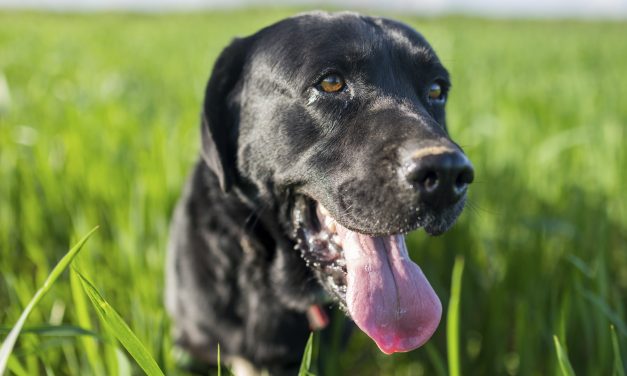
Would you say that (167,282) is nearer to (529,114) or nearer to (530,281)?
(530,281)

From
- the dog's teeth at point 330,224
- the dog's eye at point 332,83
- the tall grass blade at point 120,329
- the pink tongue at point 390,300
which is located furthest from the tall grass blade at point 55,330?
the dog's eye at point 332,83

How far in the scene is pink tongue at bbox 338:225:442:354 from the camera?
1377 mm

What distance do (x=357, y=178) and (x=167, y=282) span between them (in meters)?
0.97

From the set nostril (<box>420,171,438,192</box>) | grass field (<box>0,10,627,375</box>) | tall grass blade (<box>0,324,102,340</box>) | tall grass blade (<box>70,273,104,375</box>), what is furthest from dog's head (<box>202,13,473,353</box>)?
tall grass blade (<box>0,324,102,340</box>)

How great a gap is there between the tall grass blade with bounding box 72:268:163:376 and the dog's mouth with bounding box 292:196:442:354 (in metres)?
0.59

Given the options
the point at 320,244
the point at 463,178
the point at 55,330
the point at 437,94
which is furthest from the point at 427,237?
the point at 55,330

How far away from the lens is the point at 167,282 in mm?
2012

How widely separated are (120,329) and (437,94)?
1286 mm

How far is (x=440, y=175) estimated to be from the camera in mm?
1217

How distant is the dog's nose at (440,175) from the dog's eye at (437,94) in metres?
0.58

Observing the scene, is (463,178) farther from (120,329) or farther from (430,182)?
(120,329)

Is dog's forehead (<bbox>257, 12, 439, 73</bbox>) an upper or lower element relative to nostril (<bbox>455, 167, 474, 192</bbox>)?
upper

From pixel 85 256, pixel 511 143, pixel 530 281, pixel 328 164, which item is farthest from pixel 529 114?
pixel 85 256

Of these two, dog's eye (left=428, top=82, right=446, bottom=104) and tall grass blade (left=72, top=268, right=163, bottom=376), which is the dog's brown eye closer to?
dog's eye (left=428, top=82, right=446, bottom=104)
